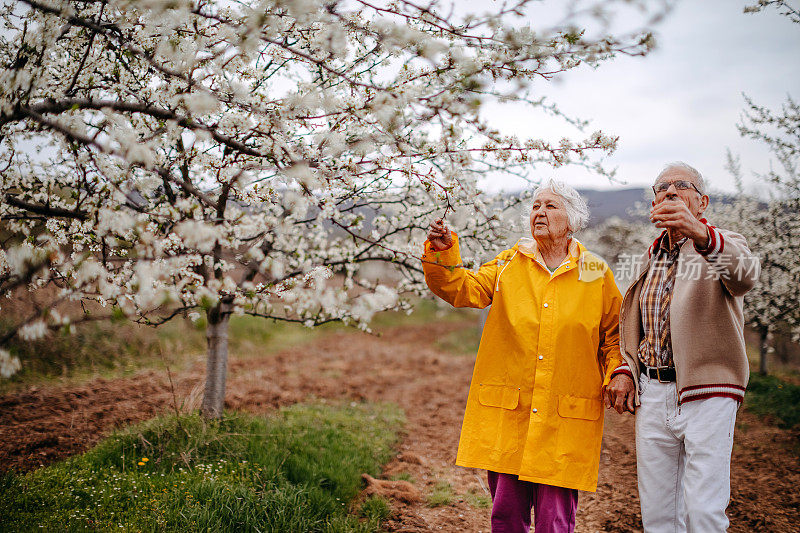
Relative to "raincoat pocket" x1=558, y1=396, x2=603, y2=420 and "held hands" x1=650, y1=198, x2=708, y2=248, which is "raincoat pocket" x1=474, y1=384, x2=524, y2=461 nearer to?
"raincoat pocket" x1=558, y1=396, x2=603, y2=420

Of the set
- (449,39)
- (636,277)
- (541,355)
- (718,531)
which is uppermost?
(449,39)

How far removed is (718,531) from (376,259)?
10.3 feet

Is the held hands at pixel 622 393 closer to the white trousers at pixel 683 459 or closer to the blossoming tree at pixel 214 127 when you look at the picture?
the white trousers at pixel 683 459

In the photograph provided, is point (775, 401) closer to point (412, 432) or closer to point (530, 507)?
point (412, 432)

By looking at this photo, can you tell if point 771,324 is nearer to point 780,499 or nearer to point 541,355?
point 780,499

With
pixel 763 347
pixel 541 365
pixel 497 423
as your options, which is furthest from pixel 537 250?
pixel 763 347

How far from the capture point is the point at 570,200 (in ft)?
9.67

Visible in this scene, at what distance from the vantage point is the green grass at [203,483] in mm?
2973

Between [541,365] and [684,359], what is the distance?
0.68 meters

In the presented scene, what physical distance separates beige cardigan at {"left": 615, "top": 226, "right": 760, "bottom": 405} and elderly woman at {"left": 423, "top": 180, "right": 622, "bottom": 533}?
0.40 metres

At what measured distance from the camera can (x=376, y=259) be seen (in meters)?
4.56

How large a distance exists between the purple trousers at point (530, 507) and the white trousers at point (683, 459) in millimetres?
384


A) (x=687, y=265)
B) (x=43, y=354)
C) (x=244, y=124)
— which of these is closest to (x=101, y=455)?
(x=244, y=124)

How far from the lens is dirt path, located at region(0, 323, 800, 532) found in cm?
398
